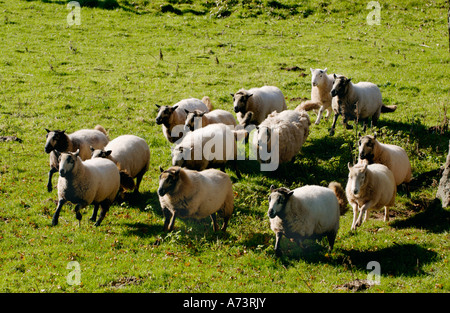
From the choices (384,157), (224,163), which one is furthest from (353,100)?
(224,163)

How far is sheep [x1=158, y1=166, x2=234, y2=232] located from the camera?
33.0 ft

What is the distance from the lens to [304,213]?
9.57 meters

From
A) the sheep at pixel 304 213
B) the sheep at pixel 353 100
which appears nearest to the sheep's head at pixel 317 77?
the sheep at pixel 353 100

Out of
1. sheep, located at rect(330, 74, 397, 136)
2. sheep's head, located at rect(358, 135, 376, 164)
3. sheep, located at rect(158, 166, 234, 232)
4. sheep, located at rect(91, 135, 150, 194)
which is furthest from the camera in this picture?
sheep, located at rect(330, 74, 397, 136)

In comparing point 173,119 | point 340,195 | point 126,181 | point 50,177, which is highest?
point 173,119

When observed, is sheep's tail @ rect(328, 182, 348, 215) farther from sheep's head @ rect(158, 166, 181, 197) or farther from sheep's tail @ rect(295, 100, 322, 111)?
sheep's tail @ rect(295, 100, 322, 111)

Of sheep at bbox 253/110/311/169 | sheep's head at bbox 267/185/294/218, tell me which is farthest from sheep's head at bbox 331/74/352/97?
sheep's head at bbox 267/185/294/218

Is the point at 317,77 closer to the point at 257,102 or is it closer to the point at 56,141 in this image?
the point at 257,102

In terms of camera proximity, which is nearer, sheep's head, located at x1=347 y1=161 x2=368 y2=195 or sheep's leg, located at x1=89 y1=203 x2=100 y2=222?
sheep's head, located at x1=347 y1=161 x2=368 y2=195

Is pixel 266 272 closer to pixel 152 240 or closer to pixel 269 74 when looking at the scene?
pixel 152 240

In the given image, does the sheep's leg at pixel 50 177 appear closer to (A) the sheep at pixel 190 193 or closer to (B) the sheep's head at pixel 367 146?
(A) the sheep at pixel 190 193

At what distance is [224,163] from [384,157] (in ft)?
14.5

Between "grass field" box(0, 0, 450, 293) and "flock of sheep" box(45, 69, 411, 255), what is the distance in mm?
541
